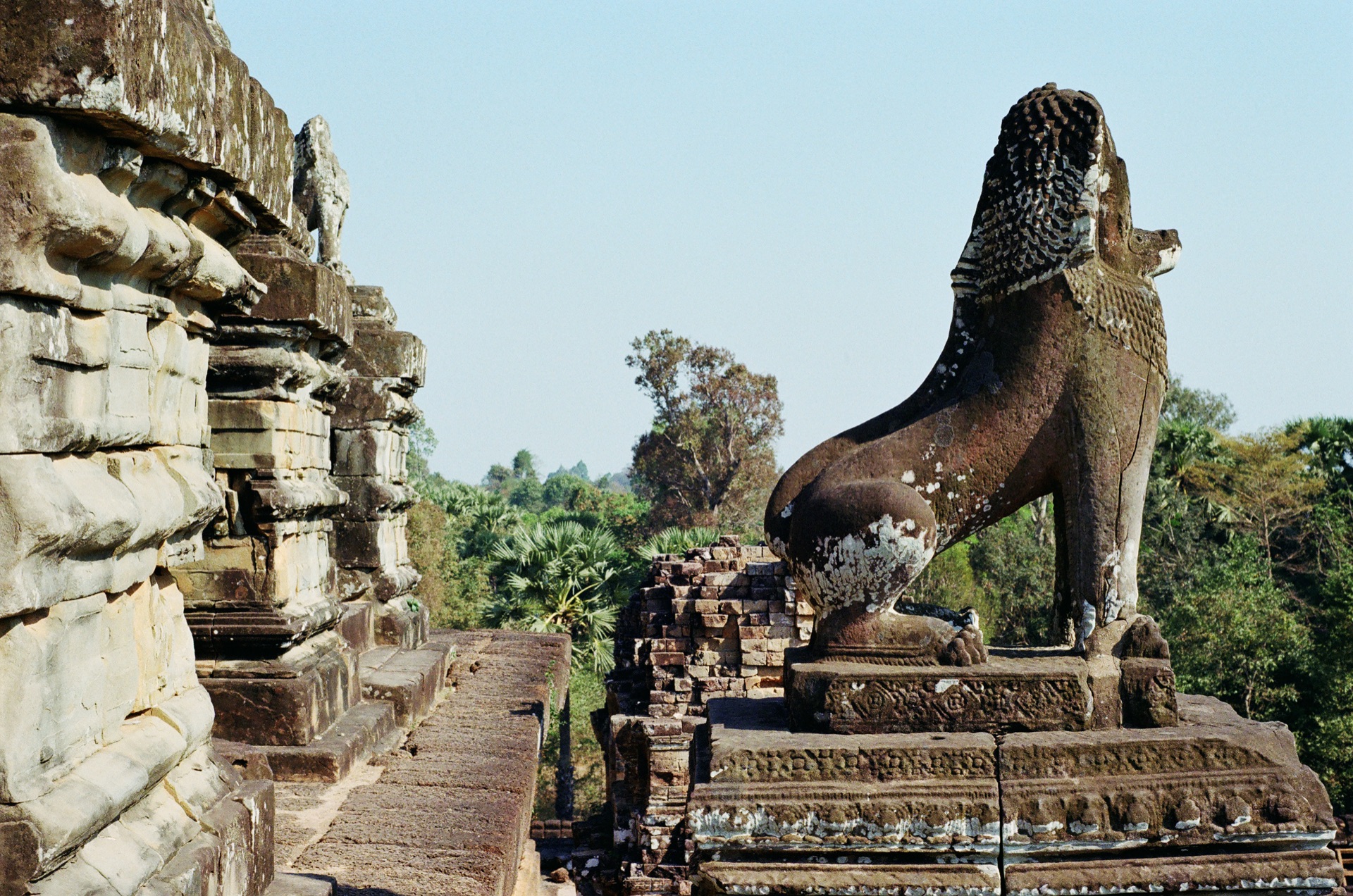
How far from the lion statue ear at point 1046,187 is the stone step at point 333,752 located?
9.43 feet

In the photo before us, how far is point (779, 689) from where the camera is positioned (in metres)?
11.5

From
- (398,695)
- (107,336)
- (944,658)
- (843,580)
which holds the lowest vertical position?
(398,695)

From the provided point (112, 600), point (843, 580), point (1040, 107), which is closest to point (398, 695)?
point (843, 580)

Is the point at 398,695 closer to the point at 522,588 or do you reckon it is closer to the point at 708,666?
the point at 708,666

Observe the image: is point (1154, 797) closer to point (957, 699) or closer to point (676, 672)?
point (957, 699)

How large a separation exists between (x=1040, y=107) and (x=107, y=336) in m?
2.60

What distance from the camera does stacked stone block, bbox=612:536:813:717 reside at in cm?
1138

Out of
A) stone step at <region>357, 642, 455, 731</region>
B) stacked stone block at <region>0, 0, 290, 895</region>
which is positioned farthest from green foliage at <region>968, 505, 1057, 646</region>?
stacked stone block at <region>0, 0, 290, 895</region>

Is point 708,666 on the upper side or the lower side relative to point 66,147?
lower

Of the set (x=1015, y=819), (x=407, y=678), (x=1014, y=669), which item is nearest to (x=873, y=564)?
(x=1014, y=669)

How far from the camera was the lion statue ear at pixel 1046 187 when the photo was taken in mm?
3605

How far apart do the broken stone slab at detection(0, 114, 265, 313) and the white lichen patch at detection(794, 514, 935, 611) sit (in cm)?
181

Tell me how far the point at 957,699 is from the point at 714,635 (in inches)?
322

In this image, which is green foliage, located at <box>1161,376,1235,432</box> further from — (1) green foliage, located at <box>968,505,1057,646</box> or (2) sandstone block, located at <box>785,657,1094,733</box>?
(2) sandstone block, located at <box>785,657,1094,733</box>
